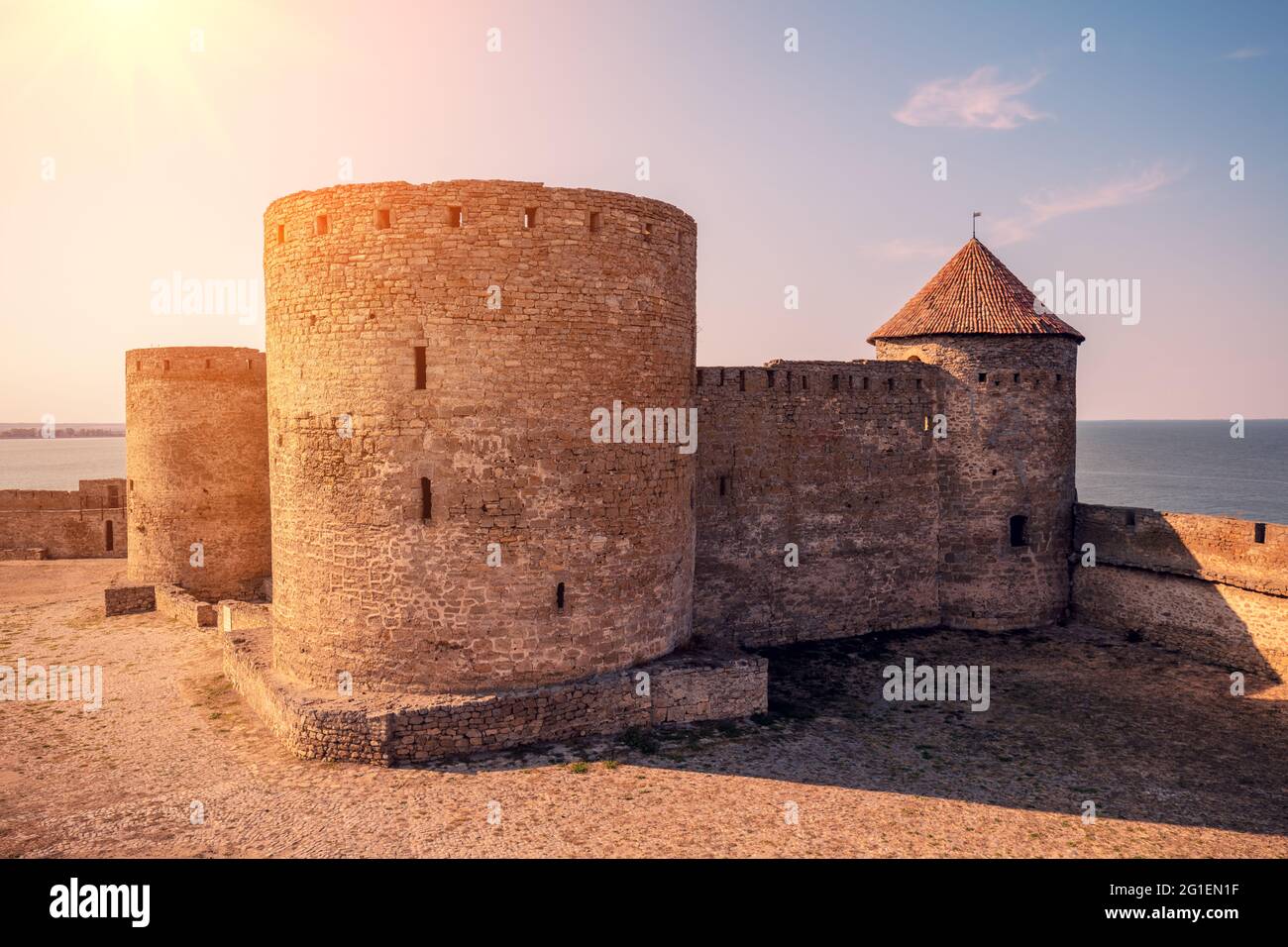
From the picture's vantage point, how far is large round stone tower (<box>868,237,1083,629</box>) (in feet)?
56.2

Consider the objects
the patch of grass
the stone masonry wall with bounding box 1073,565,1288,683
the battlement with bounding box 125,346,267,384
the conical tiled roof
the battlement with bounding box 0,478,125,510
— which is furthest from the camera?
the battlement with bounding box 0,478,125,510

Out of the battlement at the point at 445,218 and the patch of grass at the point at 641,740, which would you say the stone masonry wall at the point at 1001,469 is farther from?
the battlement at the point at 445,218

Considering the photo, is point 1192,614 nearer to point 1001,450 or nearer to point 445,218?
point 1001,450

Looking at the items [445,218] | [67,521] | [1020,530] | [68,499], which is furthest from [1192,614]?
[68,499]

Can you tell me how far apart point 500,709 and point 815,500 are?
325 inches

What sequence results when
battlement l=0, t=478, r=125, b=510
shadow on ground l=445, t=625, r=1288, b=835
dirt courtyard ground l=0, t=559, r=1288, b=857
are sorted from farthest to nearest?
battlement l=0, t=478, r=125, b=510, shadow on ground l=445, t=625, r=1288, b=835, dirt courtyard ground l=0, t=559, r=1288, b=857

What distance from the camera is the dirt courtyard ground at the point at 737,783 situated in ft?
28.2

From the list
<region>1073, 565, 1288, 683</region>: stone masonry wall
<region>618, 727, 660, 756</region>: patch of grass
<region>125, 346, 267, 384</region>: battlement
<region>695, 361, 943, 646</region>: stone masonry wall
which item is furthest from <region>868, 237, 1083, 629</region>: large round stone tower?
<region>125, 346, 267, 384</region>: battlement

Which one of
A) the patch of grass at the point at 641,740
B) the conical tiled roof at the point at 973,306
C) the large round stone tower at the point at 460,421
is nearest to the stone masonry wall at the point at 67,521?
the large round stone tower at the point at 460,421

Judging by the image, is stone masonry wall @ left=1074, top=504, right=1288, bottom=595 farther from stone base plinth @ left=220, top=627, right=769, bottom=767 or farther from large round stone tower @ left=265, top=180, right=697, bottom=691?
large round stone tower @ left=265, top=180, right=697, bottom=691

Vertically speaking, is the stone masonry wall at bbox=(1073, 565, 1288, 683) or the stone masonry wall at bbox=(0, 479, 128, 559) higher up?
the stone masonry wall at bbox=(0, 479, 128, 559)

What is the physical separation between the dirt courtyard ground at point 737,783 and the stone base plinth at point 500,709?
0.29 metres

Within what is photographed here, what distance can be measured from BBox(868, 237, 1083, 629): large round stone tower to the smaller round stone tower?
15.1 m

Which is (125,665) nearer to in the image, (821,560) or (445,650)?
(445,650)
